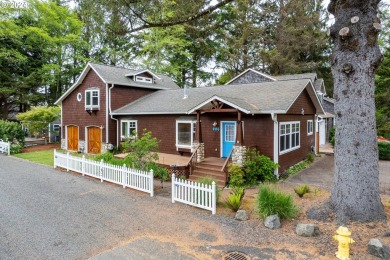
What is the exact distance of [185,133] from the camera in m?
13.9

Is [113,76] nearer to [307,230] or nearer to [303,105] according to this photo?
[303,105]

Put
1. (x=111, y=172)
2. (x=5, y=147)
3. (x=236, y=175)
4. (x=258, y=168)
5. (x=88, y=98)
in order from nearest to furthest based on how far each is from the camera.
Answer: (x=236, y=175), (x=111, y=172), (x=258, y=168), (x=88, y=98), (x=5, y=147)

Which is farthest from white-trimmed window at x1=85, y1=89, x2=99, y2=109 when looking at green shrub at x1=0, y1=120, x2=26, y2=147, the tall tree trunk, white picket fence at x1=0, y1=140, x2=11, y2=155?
the tall tree trunk

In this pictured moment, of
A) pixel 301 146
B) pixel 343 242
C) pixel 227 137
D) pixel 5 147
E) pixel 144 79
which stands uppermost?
pixel 144 79

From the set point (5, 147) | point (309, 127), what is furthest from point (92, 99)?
point (309, 127)

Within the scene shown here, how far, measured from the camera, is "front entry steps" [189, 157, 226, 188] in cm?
1021

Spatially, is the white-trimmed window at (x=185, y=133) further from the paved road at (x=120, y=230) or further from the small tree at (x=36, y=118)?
the small tree at (x=36, y=118)

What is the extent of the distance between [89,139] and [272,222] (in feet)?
52.9

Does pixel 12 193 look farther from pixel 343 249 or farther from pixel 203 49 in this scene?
pixel 203 49

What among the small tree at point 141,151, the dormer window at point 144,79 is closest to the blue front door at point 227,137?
the small tree at point 141,151

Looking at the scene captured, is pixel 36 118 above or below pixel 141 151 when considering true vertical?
above

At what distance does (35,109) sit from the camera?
22.1m

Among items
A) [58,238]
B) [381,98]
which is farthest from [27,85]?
[381,98]

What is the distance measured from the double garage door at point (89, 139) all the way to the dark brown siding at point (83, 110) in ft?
1.46
